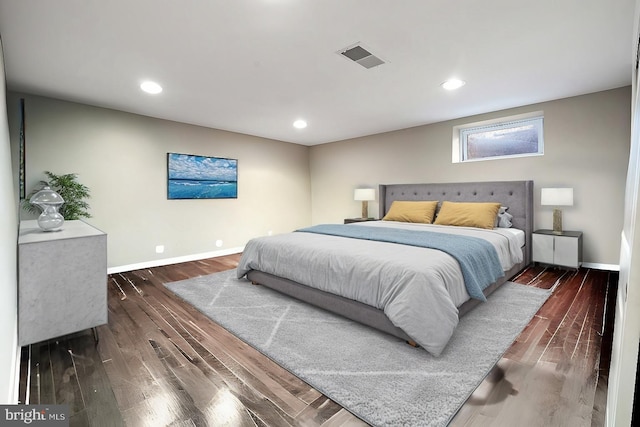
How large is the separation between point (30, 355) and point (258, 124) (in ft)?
13.2

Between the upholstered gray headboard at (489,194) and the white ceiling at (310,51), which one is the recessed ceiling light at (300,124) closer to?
the white ceiling at (310,51)

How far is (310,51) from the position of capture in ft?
8.36

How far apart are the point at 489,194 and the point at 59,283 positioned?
5.03m

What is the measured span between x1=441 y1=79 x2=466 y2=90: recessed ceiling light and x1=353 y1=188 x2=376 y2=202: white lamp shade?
2565 mm

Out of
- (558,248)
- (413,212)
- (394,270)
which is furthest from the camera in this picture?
(413,212)

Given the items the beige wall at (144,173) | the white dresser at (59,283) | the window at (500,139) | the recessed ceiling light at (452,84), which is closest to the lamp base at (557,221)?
the window at (500,139)

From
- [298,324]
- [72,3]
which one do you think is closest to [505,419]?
[298,324]

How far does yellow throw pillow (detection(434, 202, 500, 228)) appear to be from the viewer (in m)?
3.96

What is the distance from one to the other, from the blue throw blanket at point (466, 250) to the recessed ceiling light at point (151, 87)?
103 inches

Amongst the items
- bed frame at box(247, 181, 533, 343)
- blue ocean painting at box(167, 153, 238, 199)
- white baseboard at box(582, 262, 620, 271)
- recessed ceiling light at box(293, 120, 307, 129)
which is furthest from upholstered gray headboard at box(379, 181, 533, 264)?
blue ocean painting at box(167, 153, 238, 199)

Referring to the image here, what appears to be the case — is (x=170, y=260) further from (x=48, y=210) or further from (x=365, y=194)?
(x=365, y=194)

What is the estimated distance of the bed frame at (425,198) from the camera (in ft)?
7.86

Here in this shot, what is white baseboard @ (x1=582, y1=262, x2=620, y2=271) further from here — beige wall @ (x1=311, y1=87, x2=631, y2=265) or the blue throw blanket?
the blue throw blanket

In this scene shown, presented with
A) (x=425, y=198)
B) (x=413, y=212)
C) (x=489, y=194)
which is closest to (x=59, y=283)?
(x=413, y=212)
